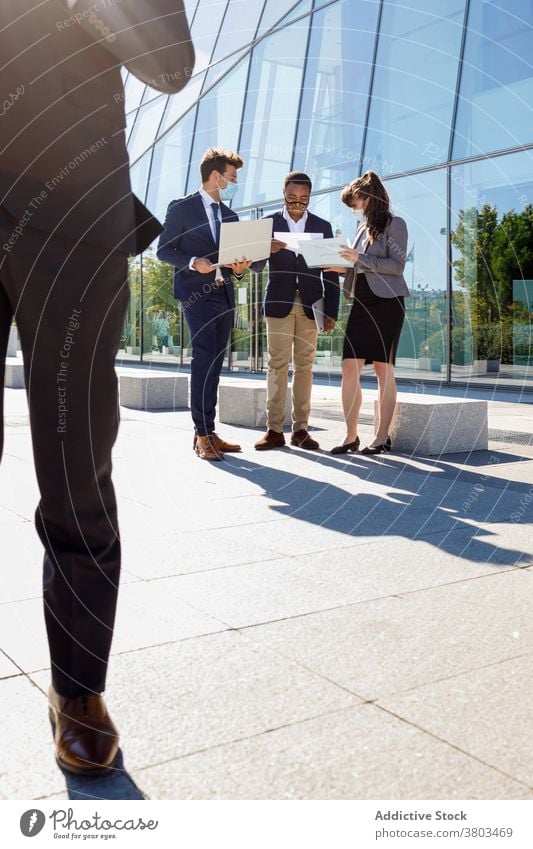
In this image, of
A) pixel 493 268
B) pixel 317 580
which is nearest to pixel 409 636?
pixel 317 580

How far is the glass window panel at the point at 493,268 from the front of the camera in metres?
11.7

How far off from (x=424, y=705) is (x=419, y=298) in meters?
11.3

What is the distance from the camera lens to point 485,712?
2.18 m

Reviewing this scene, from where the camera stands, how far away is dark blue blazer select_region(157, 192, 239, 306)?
20.9 ft

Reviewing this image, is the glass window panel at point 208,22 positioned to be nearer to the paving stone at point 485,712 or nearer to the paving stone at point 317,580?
the paving stone at point 317,580

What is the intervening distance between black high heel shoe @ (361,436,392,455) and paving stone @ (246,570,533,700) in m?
3.23

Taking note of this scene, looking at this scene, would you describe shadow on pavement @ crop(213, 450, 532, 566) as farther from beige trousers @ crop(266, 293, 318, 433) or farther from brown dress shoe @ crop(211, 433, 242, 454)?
beige trousers @ crop(266, 293, 318, 433)

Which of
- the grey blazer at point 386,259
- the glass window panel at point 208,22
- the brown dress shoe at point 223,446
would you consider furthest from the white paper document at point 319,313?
the glass window panel at point 208,22

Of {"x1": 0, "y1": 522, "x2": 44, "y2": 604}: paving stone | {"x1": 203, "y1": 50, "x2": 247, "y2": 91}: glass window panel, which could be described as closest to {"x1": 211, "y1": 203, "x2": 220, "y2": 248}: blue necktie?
{"x1": 0, "y1": 522, "x2": 44, "y2": 604}: paving stone

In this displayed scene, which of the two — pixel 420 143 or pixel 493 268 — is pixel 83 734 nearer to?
pixel 493 268

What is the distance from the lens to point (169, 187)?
66.4 ft

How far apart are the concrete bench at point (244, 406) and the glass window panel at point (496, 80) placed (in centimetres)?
558
